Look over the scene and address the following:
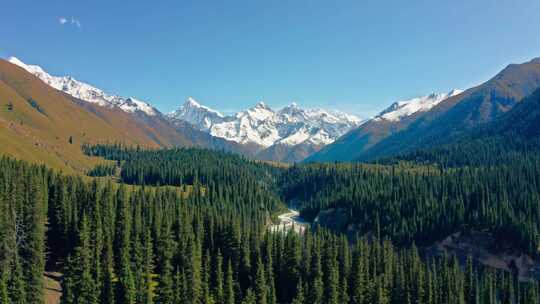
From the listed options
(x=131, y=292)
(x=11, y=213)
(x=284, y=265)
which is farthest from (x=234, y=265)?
(x=11, y=213)

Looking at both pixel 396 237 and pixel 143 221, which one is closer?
pixel 143 221


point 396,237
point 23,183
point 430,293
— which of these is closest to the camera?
point 430,293

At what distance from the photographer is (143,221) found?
130 m

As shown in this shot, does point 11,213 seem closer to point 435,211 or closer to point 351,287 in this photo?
point 351,287

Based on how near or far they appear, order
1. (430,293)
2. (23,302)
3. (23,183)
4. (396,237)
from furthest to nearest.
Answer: (396,237) < (23,183) < (430,293) < (23,302)

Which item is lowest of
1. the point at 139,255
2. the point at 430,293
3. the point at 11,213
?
the point at 430,293

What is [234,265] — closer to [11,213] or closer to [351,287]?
[351,287]

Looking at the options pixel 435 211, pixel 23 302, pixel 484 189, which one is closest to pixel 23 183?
pixel 23 302

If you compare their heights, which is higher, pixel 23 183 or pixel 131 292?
pixel 23 183

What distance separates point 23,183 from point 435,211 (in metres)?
146

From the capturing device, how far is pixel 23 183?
123312mm

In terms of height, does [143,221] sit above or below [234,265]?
above

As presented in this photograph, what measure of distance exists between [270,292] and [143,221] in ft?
140

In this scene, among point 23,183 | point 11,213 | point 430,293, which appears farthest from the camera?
point 23,183
